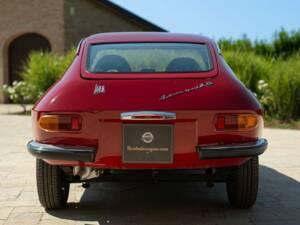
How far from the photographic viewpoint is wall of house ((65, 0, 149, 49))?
21.0 metres

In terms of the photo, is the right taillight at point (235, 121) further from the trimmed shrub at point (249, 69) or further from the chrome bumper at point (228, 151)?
the trimmed shrub at point (249, 69)

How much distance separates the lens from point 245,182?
14.5 ft

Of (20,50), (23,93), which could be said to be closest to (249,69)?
(23,93)

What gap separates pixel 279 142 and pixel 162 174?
5928 millimetres

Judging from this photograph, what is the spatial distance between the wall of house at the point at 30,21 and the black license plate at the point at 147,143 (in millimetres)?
17513

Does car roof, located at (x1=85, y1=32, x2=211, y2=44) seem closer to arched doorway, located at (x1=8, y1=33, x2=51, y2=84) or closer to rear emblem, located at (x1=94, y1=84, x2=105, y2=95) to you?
rear emblem, located at (x1=94, y1=84, x2=105, y2=95)

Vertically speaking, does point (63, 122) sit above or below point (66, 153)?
above

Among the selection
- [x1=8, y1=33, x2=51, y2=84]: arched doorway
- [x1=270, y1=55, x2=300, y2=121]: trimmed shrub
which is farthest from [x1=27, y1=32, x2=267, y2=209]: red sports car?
[x1=8, y1=33, x2=51, y2=84]: arched doorway

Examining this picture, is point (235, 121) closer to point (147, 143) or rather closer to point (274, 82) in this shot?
point (147, 143)

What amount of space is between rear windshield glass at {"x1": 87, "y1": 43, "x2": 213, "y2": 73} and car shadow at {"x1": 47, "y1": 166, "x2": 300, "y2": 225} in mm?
1275

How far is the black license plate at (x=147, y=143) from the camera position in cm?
388

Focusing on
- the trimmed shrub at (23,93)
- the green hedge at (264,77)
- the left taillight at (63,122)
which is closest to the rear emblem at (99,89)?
the left taillight at (63,122)

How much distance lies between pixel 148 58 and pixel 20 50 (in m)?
17.8

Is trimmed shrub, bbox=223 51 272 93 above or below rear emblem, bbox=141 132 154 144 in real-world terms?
below
